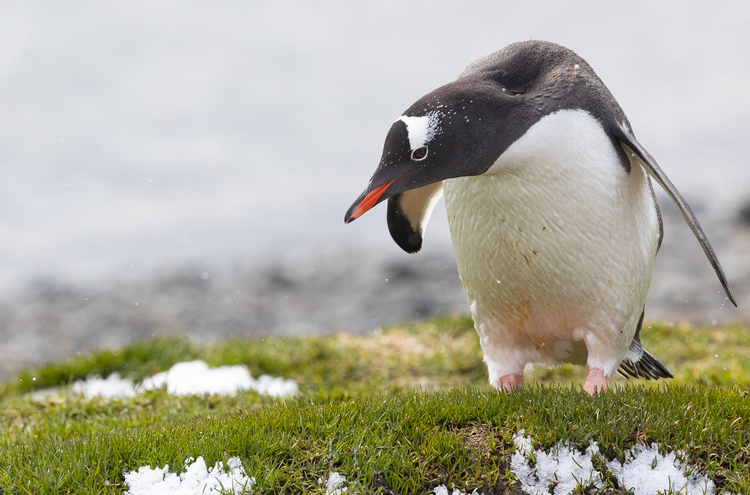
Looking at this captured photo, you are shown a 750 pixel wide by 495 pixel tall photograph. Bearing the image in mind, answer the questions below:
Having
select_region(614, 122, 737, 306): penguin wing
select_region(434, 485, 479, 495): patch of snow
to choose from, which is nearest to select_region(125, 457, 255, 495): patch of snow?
select_region(434, 485, 479, 495): patch of snow

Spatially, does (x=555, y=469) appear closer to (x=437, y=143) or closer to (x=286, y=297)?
(x=437, y=143)

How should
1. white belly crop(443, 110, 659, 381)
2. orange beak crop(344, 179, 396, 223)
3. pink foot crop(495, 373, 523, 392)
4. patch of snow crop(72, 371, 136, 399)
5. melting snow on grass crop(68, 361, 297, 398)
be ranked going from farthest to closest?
patch of snow crop(72, 371, 136, 399) < melting snow on grass crop(68, 361, 297, 398) < pink foot crop(495, 373, 523, 392) < white belly crop(443, 110, 659, 381) < orange beak crop(344, 179, 396, 223)

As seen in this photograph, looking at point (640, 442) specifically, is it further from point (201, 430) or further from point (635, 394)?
point (201, 430)

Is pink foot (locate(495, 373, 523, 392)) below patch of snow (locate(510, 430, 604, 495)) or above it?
below

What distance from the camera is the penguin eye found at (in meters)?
3.08

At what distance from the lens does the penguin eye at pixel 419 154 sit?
3.08 metres

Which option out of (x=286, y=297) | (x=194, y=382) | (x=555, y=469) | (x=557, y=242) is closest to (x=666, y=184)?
(x=557, y=242)

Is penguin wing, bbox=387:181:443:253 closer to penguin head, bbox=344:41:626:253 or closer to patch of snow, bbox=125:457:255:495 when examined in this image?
penguin head, bbox=344:41:626:253

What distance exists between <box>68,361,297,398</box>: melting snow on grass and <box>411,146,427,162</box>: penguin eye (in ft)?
11.5

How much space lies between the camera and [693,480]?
2916 mm

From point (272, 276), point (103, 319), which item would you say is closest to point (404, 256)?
point (272, 276)

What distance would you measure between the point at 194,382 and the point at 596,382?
4032 millimetres

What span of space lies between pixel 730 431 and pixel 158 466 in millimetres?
2800

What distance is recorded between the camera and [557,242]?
11.3 feet
